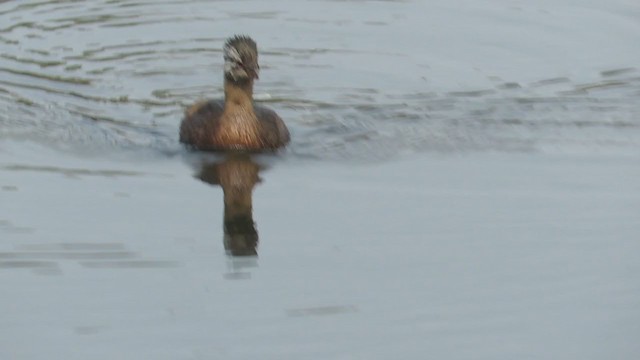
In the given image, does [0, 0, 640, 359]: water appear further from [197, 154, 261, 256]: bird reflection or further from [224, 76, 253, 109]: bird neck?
[224, 76, 253, 109]: bird neck

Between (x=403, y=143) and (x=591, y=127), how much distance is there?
1.87m

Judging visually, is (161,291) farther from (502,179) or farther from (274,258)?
(502,179)

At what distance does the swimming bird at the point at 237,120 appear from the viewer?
671 inches

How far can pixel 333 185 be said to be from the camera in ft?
51.2

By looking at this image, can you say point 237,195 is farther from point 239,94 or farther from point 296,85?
point 296,85

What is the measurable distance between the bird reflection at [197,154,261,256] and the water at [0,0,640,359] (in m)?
0.04

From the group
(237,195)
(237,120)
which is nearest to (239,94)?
(237,120)

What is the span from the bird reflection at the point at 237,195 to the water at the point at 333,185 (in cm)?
4

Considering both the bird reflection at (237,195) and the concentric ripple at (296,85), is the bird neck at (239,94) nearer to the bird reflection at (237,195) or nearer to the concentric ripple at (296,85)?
the bird reflection at (237,195)

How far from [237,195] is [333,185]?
0.78 meters

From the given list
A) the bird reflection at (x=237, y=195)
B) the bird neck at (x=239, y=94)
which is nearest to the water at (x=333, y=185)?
the bird reflection at (x=237, y=195)

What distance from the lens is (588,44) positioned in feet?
67.2

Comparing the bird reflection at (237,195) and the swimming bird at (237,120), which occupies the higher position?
the swimming bird at (237,120)

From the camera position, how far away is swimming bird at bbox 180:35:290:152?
671 inches
